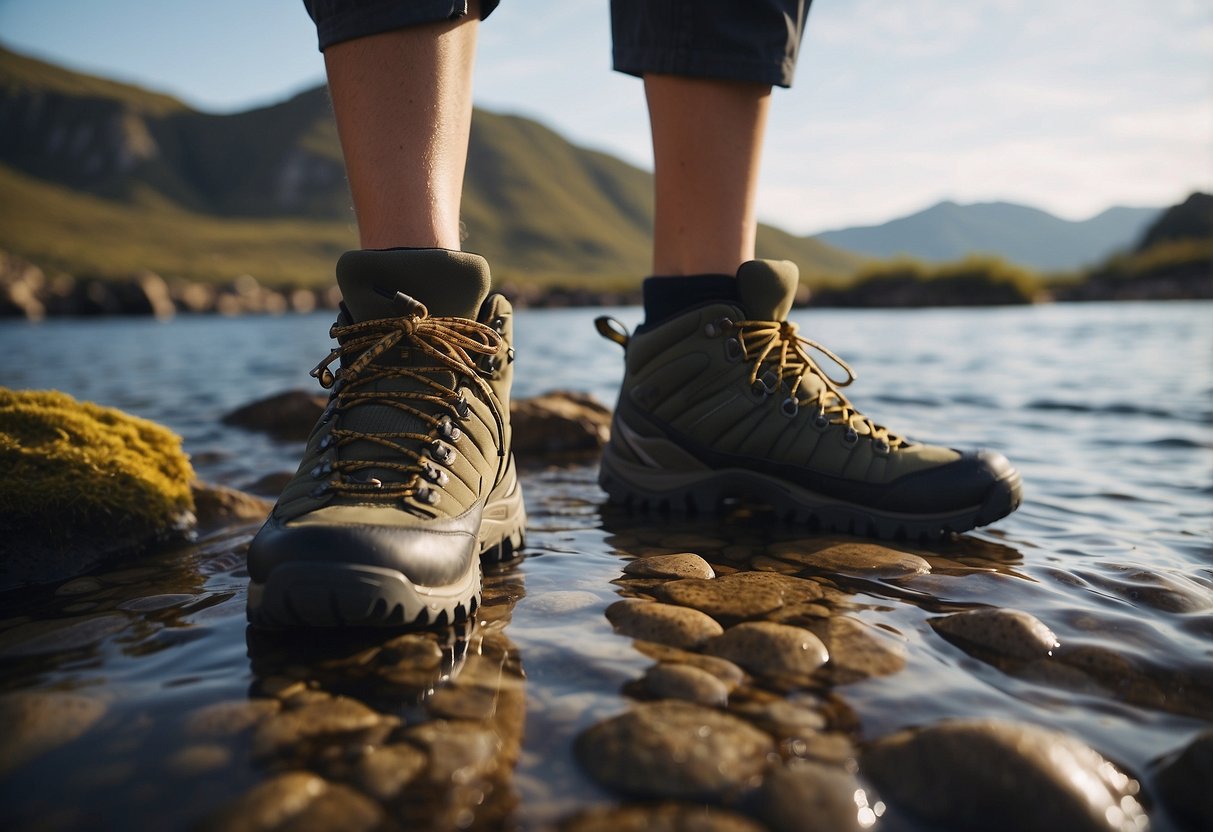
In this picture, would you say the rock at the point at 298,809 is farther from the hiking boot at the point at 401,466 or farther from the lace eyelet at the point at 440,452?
the lace eyelet at the point at 440,452

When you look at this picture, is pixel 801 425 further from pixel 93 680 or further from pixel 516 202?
pixel 516 202

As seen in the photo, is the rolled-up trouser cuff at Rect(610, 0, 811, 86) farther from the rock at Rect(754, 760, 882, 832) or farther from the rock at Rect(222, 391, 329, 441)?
the rock at Rect(222, 391, 329, 441)

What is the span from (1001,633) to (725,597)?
Answer: 52 cm

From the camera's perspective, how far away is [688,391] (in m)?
2.48

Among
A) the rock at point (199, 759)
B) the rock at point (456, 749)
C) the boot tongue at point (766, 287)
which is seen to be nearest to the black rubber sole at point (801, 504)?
the boot tongue at point (766, 287)

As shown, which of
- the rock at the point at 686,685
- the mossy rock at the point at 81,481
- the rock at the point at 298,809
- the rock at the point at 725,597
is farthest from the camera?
the mossy rock at the point at 81,481

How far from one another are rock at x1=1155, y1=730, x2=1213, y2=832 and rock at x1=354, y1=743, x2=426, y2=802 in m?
0.94

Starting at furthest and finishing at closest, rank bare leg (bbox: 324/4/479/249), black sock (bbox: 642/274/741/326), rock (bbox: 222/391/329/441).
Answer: rock (bbox: 222/391/329/441)
black sock (bbox: 642/274/741/326)
bare leg (bbox: 324/4/479/249)

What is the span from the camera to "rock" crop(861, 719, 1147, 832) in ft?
2.99

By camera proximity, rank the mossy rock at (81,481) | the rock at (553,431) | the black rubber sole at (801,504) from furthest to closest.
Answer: the rock at (553,431)
the black rubber sole at (801,504)
the mossy rock at (81,481)

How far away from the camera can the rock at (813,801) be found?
2.94 feet

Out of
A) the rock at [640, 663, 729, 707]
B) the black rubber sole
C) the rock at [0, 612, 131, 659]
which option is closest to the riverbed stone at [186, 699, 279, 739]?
the rock at [0, 612, 131, 659]

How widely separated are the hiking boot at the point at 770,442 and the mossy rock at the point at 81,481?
4.77ft

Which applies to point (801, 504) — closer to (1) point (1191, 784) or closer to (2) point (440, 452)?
(2) point (440, 452)
